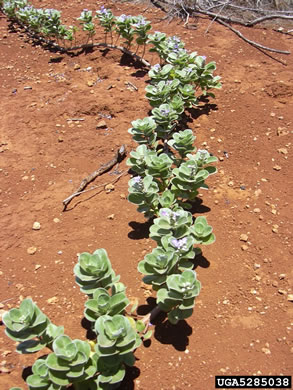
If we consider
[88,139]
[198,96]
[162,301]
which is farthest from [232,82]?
[162,301]

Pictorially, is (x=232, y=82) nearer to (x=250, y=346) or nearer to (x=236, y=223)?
(x=236, y=223)

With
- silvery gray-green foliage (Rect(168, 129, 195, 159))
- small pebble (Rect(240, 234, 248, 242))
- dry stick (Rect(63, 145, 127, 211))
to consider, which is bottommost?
small pebble (Rect(240, 234, 248, 242))

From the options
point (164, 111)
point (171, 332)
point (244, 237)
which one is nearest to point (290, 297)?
point (244, 237)

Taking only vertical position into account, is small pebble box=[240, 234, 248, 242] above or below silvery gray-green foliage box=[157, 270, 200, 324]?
below

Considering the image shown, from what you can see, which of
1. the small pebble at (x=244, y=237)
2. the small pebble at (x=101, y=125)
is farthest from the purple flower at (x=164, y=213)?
the small pebble at (x=101, y=125)

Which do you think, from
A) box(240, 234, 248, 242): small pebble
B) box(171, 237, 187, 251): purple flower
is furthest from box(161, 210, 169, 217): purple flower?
box(240, 234, 248, 242): small pebble

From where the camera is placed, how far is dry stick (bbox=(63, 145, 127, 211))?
315cm

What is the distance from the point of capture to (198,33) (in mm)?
5516

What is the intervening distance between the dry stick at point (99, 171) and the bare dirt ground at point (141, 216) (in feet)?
0.19

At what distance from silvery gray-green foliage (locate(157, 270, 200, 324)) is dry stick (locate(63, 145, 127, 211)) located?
135 cm

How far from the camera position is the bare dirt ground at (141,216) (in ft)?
7.24

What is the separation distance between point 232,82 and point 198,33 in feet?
5.19

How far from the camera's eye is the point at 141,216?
→ 2.99m

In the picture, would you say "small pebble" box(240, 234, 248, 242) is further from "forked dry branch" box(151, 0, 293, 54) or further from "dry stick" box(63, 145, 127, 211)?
"forked dry branch" box(151, 0, 293, 54)
